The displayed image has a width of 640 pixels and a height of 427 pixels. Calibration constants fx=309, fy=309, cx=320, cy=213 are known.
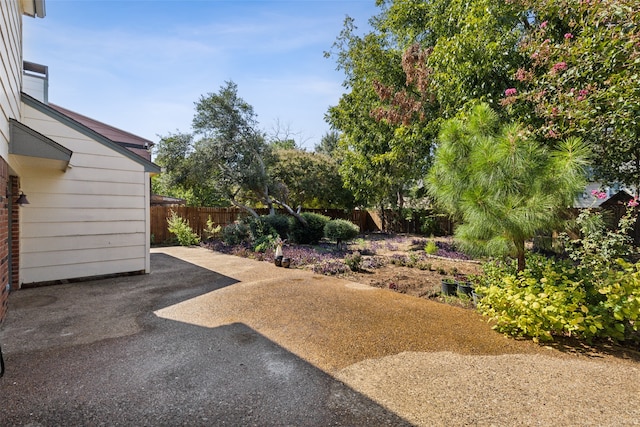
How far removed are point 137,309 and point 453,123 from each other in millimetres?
5579

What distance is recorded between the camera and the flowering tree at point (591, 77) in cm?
350

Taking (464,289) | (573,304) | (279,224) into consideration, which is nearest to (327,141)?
(279,224)

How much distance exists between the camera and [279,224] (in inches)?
449

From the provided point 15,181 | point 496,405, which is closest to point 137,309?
point 15,181

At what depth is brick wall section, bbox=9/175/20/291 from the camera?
527cm

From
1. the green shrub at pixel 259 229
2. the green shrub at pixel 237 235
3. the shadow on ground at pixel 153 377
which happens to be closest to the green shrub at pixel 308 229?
the green shrub at pixel 259 229

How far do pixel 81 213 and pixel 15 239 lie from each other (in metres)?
1.03

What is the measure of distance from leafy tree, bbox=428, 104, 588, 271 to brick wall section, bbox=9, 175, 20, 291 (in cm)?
701

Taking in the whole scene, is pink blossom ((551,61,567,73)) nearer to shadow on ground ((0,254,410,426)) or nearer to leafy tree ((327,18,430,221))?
leafy tree ((327,18,430,221))

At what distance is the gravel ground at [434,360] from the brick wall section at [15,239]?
3.23m

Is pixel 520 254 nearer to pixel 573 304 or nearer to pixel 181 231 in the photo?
pixel 573 304

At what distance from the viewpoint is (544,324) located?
11.4 ft

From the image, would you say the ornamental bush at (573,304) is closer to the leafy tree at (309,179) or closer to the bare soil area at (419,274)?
the bare soil area at (419,274)

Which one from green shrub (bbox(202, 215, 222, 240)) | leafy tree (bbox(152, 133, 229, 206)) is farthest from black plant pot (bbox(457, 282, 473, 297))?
green shrub (bbox(202, 215, 222, 240))
